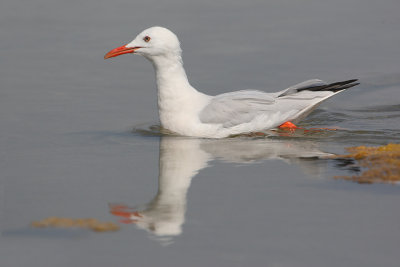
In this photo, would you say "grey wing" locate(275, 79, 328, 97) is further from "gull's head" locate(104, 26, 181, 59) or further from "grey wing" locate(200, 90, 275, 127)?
"gull's head" locate(104, 26, 181, 59)

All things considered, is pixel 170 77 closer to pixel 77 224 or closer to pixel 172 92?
pixel 172 92

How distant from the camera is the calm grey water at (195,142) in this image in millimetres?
6492

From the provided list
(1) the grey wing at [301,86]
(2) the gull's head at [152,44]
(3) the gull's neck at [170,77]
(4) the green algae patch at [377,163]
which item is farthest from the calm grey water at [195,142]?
(2) the gull's head at [152,44]

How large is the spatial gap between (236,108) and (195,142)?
780 mm

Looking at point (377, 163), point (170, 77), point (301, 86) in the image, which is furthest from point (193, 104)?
point (377, 163)

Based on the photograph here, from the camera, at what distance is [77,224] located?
6902mm

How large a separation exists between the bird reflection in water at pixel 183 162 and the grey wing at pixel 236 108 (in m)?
0.27

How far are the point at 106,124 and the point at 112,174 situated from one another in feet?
7.31

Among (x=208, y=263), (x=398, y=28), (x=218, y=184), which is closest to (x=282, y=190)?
(x=218, y=184)

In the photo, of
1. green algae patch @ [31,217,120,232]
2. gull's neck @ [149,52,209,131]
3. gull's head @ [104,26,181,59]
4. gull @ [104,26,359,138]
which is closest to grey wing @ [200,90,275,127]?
gull @ [104,26,359,138]

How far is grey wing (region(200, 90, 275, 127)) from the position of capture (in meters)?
10.2

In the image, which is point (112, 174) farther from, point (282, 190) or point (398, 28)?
point (398, 28)

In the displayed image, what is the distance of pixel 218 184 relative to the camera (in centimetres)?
802

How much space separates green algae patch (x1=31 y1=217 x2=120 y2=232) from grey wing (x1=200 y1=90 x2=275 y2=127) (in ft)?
11.4
